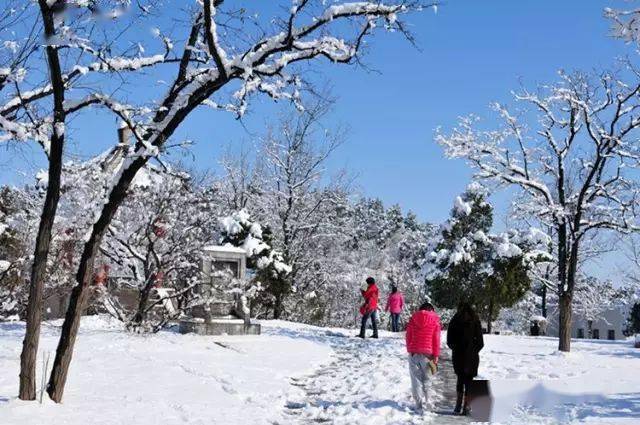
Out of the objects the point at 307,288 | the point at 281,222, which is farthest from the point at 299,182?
the point at 307,288

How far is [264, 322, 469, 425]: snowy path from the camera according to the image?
28.5 ft

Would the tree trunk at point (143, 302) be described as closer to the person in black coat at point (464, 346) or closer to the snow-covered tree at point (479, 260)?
the person in black coat at point (464, 346)

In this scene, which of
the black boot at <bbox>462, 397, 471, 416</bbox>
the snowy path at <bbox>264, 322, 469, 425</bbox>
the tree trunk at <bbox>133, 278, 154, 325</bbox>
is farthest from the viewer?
the tree trunk at <bbox>133, 278, 154, 325</bbox>

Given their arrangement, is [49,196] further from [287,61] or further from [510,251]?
[510,251]

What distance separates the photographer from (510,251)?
2983 cm

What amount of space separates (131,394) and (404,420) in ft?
12.3

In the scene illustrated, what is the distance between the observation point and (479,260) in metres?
31.6

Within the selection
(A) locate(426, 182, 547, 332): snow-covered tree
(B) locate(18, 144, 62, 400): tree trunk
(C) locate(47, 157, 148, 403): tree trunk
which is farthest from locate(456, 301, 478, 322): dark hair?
(A) locate(426, 182, 547, 332): snow-covered tree

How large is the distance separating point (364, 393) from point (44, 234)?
5690 mm

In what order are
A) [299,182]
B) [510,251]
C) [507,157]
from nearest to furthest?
[507,157]
[510,251]
[299,182]

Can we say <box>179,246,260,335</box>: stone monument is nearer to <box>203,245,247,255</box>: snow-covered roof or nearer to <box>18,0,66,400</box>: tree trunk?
<box>203,245,247,255</box>: snow-covered roof

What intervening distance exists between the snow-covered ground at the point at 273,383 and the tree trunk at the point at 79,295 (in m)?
0.31

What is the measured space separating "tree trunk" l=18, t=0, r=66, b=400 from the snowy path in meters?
3.06

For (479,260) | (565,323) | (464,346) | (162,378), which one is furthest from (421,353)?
(479,260)
